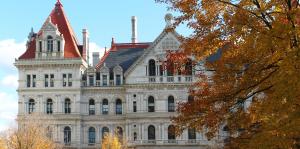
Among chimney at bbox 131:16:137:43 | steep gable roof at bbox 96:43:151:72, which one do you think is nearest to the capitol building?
steep gable roof at bbox 96:43:151:72

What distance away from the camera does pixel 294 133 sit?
14.1m

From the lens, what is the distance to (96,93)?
190ft

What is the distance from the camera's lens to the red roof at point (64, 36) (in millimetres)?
58688

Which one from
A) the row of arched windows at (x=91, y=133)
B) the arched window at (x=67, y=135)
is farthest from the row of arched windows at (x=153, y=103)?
the arched window at (x=67, y=135)

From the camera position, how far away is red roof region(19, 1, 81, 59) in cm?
5869

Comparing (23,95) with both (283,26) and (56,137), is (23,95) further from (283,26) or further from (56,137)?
(283,26)

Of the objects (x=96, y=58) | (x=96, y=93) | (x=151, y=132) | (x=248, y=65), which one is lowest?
(x=151, y=132)

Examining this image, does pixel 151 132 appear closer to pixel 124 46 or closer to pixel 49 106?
pixel 49 106

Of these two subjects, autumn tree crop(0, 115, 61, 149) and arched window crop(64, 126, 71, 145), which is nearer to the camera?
autumn tree crop(0, 115, 61, 149)

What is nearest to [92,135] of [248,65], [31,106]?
[31,106]

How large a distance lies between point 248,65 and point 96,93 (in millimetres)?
42609

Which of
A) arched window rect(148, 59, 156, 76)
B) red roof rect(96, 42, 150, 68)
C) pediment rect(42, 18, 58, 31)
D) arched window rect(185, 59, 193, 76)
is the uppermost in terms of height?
pediment rect(42, 18, 58, 31)

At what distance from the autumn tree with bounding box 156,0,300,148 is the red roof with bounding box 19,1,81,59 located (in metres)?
42.3

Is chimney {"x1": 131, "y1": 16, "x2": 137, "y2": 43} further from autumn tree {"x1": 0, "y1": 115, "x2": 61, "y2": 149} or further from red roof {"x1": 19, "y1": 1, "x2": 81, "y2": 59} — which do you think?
autumn tree {"x1": 0, "y1": 115, "x2": 61, "y2": 149}
